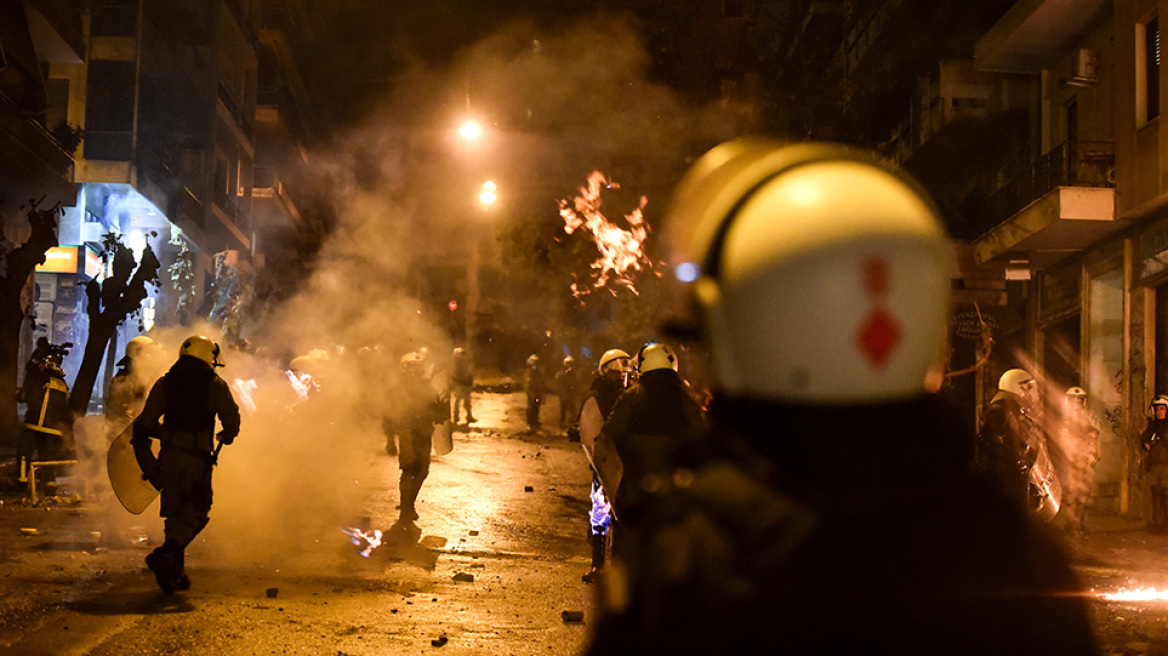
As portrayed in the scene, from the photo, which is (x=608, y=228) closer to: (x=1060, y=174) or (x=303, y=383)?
(x=303, y=383)

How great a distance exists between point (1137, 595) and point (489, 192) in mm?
25391

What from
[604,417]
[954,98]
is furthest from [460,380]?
[604,417]

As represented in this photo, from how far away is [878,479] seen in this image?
1382 millimetres

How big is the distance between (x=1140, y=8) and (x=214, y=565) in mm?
13880

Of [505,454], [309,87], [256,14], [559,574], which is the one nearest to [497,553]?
[559,574]

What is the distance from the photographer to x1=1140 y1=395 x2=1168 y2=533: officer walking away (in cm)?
1341

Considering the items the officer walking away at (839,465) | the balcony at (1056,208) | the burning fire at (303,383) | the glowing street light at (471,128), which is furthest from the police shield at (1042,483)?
the glowing street light at (471,128)

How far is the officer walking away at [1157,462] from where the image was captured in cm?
1341

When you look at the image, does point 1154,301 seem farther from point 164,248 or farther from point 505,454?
point 164,248

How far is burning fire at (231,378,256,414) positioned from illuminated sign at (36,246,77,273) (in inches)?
363

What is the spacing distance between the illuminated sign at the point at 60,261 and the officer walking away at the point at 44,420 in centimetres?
1145

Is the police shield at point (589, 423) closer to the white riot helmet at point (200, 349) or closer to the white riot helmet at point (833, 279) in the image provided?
the white riot helmet at point (200, 349)

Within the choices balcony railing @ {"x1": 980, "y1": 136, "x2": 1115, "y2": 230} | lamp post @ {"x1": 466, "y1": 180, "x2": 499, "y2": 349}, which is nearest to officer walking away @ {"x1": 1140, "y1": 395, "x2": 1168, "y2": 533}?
balcony railing @ {"x1": 980, "y1": 136, "x2": 1115, "y2": 230}

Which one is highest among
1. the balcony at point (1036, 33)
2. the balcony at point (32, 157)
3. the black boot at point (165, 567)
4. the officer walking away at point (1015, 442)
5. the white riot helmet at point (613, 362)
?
the balcony at point (1036, 33)
